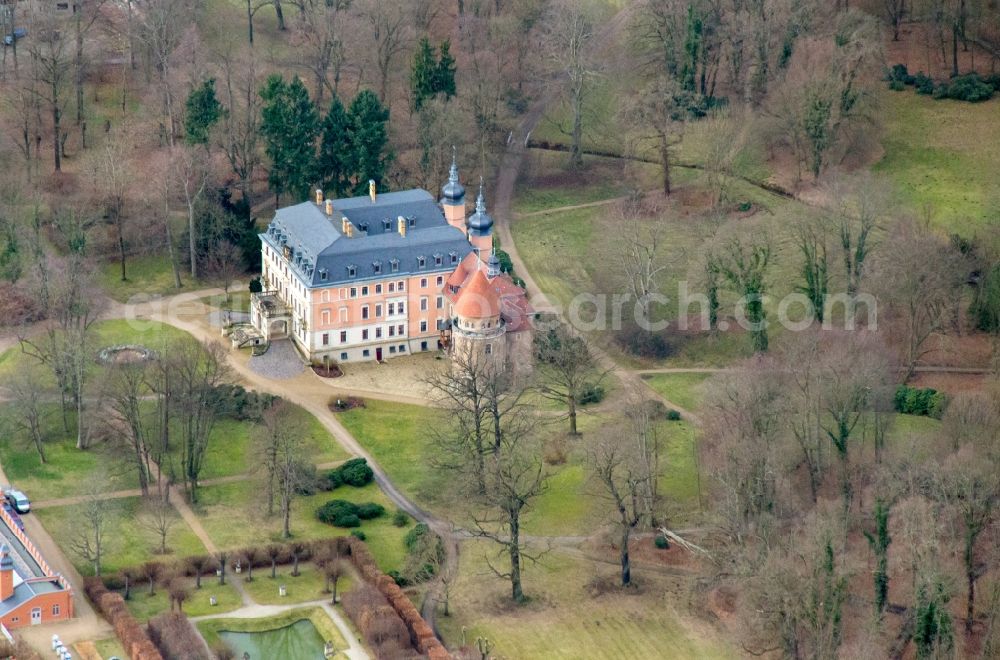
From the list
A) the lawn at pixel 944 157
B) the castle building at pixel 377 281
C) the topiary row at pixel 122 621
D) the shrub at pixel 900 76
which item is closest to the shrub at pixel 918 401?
the lawn at pixel 944 157

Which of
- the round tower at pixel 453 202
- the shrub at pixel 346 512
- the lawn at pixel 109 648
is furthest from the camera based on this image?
the round tower at pixel 453 202

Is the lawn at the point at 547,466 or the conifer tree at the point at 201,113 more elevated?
the conifer tree at the point at 201,113

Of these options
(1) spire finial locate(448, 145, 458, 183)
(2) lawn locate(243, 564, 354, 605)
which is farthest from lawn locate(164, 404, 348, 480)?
(1) spire finial locate(448, 145, 458, 183)

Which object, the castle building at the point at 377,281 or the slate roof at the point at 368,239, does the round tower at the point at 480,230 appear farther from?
the slate roof at the point at 368,239

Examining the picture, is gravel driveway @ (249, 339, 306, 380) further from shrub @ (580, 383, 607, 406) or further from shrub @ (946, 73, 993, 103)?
shrub @ (946, 73, 993, 103)

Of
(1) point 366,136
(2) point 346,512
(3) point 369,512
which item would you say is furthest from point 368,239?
(2) point 346,512

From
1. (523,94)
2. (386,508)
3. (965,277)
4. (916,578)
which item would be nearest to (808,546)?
(916,578)
